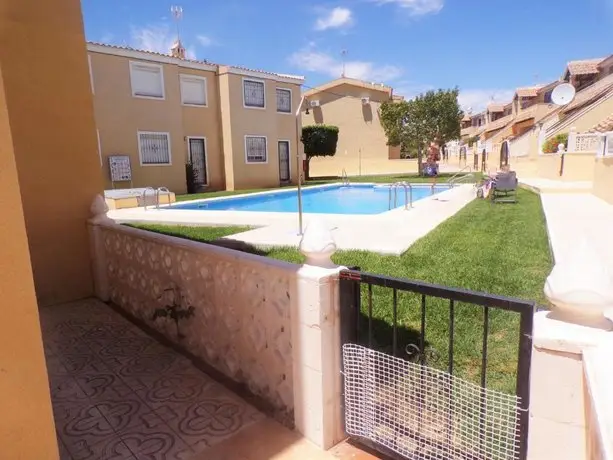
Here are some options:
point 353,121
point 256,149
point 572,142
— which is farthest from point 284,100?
point 572,142

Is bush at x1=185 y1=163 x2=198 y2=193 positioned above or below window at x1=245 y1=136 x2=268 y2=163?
below

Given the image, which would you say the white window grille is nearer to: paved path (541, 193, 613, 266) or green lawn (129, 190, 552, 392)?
paved path (541, 193, 613, 266)

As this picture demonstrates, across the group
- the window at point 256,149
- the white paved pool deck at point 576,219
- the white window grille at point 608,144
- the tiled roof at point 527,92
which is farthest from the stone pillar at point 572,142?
the tiled roof at point 527,92

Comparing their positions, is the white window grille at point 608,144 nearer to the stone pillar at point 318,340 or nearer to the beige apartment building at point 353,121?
the stone pillar at point 318,340

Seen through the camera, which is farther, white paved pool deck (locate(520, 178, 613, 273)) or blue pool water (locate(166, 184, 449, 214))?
blue pool water (locate(166, 184, 449, 214))

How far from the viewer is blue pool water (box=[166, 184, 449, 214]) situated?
1686 cm

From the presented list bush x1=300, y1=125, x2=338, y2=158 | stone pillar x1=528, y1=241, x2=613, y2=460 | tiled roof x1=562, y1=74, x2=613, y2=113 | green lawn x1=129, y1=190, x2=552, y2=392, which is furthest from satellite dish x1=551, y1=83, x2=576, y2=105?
stone pillar x1=528, y1=241, x2=613, y2=460

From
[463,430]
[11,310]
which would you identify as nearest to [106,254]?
[11,310]

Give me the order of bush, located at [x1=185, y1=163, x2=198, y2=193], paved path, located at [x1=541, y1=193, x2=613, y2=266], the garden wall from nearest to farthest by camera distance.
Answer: the garden wall, paved path, located at [x1=541, y1=193, x2=613, y2=266], bush, located at [x1=185, y1=163, x2=198, y2=193]

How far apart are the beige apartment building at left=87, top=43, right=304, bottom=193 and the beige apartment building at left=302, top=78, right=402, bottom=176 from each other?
38.9 ft

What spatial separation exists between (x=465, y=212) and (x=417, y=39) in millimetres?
28973

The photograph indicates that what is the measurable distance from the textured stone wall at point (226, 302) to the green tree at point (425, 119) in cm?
2439

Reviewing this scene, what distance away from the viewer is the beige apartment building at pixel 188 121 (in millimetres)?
17562

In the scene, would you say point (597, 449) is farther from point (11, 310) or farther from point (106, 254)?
point (106, 254)
